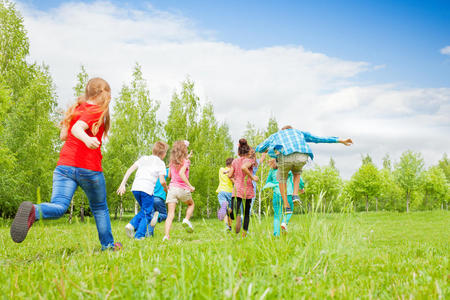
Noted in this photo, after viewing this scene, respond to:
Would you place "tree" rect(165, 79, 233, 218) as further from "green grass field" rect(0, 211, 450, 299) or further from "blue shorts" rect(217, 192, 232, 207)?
"green grass field" rect(0, 211, 450, 299)

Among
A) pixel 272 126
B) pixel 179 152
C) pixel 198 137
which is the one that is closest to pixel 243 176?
pixel 179 152

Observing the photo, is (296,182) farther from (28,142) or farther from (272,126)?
(272,126)

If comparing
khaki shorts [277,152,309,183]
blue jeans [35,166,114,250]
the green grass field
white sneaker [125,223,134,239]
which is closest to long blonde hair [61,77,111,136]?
blue jeans [35,166,114,250]

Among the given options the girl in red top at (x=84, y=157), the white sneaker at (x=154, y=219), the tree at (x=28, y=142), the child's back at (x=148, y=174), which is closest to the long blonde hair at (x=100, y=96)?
the girl in red top at (x=84, y=157)

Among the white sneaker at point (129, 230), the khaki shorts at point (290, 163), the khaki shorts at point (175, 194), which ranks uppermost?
the khaki shorts at point (290, 163)

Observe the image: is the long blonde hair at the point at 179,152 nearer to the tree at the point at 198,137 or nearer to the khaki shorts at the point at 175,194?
the khaki shorts at the point at 175,194

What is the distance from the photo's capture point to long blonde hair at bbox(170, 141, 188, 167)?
7539 millimetres

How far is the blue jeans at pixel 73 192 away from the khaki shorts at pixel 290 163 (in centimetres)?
313

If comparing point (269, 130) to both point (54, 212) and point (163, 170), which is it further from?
point (54, 212)

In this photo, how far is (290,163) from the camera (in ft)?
19.8

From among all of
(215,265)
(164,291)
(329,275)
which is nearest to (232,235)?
(215,265)

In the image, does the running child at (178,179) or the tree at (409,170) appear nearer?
the running child at (178,179)

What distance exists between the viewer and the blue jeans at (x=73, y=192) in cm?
396

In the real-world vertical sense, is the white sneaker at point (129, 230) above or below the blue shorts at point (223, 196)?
below
